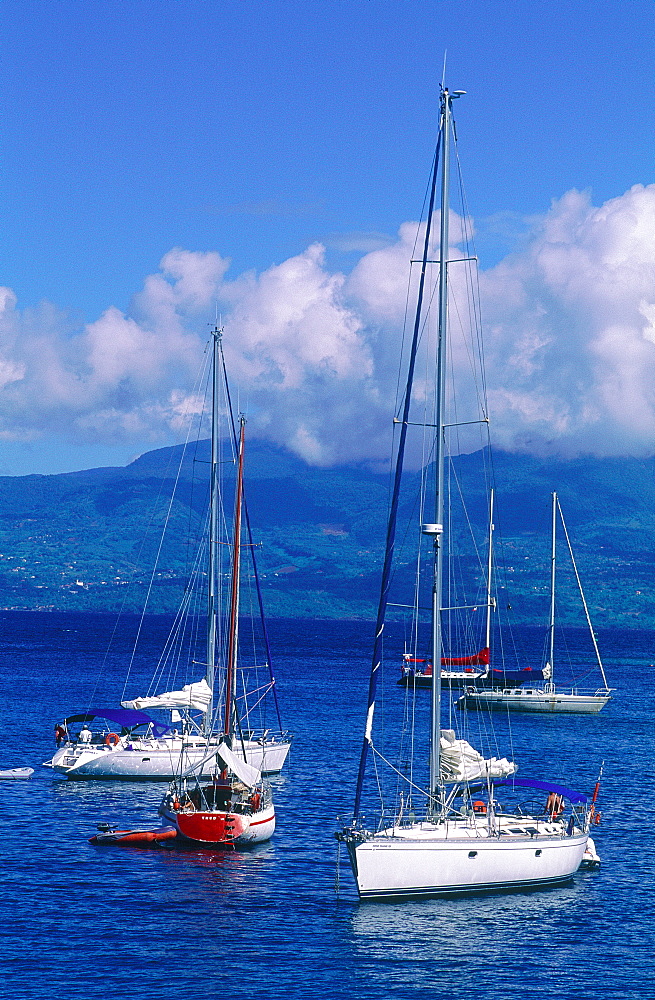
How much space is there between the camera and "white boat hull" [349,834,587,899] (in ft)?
136

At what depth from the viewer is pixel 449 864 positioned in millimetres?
42375

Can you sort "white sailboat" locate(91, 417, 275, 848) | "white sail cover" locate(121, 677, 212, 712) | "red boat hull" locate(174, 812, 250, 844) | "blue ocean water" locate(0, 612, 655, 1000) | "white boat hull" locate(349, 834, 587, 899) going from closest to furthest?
"blue ocean water" locate(0, 612, 655, 1000), "white boat hull" locate(349, 834, 587, 899), "red boat hull" locate(174, 812, 250, 844), "white sailboat" locate(91, 417, 275, 848), "white sail cover" locate(121, 677, 212, 712)

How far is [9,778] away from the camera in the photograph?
225 ft

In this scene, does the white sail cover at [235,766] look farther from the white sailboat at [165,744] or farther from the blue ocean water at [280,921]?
the white sailboat at [165,744]

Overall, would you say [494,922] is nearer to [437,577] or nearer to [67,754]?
[437,577]

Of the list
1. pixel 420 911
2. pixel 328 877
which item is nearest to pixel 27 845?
pixel 328 877

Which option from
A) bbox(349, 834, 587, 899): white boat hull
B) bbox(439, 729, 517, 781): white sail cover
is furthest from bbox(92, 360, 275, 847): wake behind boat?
bbox(349, 834, 587, 899): white boat hull

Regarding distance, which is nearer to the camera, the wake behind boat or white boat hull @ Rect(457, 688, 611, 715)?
the wake behind boat

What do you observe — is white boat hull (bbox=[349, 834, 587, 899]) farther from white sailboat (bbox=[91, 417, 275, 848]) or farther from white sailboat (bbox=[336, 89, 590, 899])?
white sailboat (bbox=[91, 417, 275, 848])

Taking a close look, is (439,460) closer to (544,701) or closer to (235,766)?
(235,766)

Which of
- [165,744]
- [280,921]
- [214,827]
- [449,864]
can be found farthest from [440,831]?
[165,744]

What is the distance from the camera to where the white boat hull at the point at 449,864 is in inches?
1638

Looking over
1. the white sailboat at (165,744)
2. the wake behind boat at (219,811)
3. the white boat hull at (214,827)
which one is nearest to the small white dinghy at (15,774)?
the white sailboat at (165,744)

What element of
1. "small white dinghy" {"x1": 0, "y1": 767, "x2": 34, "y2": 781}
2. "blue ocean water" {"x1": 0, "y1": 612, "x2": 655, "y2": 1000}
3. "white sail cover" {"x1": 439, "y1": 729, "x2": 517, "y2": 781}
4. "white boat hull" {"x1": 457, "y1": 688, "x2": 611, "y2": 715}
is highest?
"white boat hull" {"x1": 457, "y1": 688, "x2": 611, "y2": 715}
